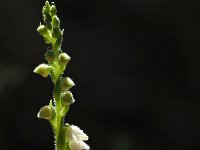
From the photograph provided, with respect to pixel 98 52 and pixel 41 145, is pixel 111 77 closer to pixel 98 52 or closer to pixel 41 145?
pixel 98 52

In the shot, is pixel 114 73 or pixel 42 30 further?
pixel 114 73

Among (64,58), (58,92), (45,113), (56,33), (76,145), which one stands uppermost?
(56,33)

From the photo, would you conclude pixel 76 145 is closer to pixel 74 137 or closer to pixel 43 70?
pixel 74 137

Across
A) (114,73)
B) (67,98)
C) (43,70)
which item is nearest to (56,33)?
(43,70)

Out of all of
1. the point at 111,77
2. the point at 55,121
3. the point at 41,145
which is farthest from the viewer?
the point at 111,77

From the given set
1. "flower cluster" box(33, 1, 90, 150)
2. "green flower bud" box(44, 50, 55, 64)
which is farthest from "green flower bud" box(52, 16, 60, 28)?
"green flower bud" box(44, 50, 55, 64)

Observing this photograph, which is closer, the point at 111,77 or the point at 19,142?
the point at 19,142

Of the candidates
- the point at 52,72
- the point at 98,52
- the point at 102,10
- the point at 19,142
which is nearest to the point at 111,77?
the point at 98,52
